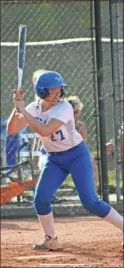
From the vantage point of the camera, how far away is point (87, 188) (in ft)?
24.0

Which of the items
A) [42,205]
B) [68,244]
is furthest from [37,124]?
[68,244]

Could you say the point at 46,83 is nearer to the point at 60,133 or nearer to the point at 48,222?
the point at 60,133

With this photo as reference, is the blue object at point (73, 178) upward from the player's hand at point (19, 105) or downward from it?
downward

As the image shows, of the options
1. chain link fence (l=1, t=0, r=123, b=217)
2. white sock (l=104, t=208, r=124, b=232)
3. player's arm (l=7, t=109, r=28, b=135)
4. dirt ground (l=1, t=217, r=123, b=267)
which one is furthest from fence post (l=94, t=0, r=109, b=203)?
player's arm (l=7, t=109, r=28, b=135)

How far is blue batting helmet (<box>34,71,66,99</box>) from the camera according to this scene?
727 cm

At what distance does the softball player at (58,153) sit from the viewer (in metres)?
7.31

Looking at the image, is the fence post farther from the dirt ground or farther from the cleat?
the cleat

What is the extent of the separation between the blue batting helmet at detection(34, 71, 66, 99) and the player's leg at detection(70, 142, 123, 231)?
66cm

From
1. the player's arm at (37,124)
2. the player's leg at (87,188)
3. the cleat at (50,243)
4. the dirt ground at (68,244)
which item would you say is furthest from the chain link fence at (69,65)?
the player's arm at (37,124)

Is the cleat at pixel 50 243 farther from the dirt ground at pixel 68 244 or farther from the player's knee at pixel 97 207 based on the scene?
the player's knee at pixel 97 207

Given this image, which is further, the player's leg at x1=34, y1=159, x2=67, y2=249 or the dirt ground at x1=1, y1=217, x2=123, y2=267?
the player's leg at x1=34, y1=159, x2=67, y2=249

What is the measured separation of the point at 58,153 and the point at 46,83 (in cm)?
66

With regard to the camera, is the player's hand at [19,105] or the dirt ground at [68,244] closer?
the player's hand at [19,105]

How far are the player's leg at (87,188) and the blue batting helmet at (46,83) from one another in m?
0.66
